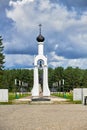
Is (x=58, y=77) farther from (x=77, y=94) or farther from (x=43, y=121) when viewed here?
(x=43, y=121)

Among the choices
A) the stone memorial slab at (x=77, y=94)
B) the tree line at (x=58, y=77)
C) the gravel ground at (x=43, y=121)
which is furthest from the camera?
the tree line at (x=58, y=77)

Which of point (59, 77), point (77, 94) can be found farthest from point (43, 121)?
point (59, 77)

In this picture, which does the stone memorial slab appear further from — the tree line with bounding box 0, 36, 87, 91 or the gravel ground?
the tree line with bounding box 0, 36, 87, 91

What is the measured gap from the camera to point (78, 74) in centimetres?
13388

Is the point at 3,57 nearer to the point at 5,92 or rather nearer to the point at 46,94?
the point at 46,94

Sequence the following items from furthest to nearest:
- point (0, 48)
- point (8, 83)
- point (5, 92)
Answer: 1. point (8, 83)
2. point (0, 48)
3. point (5, 92)

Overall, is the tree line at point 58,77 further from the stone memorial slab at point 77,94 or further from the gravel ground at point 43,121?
the gravel ground at point 43,121

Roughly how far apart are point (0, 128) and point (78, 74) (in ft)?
392

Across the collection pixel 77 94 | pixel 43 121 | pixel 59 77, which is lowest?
pixel 43 121

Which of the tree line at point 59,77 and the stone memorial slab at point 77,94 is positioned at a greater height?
the tree line at point 59,77

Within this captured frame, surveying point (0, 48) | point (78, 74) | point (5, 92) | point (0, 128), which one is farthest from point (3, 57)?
point (0, 128)

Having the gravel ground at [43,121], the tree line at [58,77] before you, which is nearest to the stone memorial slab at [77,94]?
the gravel ground at [43,121]

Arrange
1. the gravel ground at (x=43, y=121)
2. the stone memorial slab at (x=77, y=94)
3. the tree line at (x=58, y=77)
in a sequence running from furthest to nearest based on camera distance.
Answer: the tree line at (x=58, y=77), the stone memorial slab at (x=77, y=94), the gravel ground at (x=43, y=121)

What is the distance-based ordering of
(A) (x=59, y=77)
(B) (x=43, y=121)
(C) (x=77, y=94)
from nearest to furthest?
(B) (x=43, y=121), (C) (x=77, y=94), (A) (x=59, y=77)
